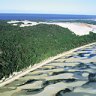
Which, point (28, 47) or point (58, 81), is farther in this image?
point (28, 47)

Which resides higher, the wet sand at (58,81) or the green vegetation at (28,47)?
the green vegetation at (28,47)

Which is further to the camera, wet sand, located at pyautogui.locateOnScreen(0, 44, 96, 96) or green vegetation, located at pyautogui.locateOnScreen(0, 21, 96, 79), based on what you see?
green vegetation, located at pyautogui.locateOnScreen(0, 21, 96, 79)

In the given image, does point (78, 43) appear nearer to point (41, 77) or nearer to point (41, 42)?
point (41, 42)

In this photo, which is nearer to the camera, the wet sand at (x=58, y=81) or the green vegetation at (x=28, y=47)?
the wet sand at (x=58, y=81)

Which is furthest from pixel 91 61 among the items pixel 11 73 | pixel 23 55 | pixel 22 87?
pixel 22 87
